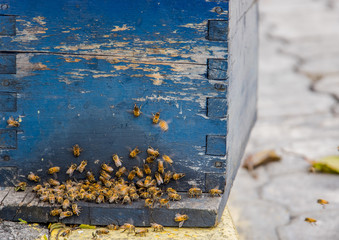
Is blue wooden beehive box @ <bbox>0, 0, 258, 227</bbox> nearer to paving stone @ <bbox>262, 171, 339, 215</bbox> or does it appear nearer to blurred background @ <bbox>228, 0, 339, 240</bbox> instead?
blurred background @ <bbox>228, 0, 339, 240</bbox>

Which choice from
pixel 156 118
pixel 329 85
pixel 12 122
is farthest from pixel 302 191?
pixel 329 85

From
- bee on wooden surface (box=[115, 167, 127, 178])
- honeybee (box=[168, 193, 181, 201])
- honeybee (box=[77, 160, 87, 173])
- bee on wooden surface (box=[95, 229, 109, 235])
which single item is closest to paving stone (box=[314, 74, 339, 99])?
honeybee (box=[168, 193, 181, 201])

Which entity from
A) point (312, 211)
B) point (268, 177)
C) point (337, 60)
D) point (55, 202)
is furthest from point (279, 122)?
point (55, 202)

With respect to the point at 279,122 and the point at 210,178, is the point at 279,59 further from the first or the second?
the point at 210,178

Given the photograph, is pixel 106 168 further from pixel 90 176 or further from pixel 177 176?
pixel 177 176

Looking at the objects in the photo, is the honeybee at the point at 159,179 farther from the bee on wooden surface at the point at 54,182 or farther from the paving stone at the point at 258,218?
the paving stone at the point at 258,218

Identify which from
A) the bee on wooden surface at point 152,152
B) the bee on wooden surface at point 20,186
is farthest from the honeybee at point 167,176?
the bee on wooden surface at point 20,186

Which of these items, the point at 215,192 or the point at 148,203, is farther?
the point at 215,192
